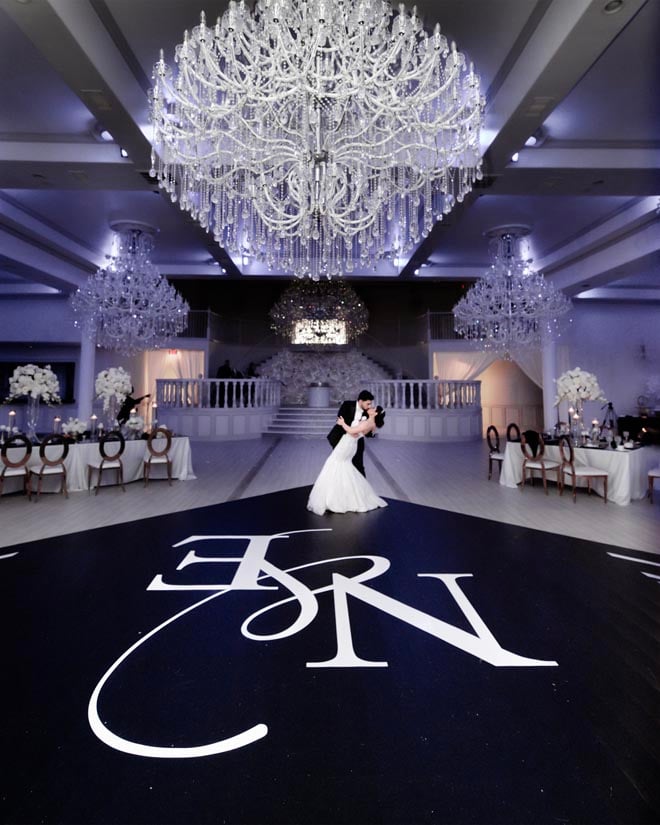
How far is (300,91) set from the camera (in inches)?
132

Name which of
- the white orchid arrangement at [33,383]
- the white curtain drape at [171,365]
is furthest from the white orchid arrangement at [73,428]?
the white curtain drape at [171,365]

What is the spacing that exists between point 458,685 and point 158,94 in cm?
475

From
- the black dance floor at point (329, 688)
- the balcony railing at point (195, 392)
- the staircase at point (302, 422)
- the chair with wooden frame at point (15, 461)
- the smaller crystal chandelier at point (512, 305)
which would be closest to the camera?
the black dance floor at point (329, 688)

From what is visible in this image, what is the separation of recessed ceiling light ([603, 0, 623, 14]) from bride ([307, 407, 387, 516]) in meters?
3.63

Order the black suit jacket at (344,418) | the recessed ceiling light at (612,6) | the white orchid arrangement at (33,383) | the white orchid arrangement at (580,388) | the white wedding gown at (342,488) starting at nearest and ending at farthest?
the recessed ceiling light at (612,6)
the white wedding gown at (342,488)
the black suit jacket at (344,418)
the white orchid arrangement at (33,383)
the white orchid arrangement at (580,388)

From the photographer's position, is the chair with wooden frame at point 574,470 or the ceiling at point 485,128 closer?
the ceiling at point 485,128

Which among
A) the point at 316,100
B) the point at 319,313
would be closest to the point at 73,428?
the point at 316,100

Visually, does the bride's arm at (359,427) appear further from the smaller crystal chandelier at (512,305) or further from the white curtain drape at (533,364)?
the white curtain drape at (533,364)

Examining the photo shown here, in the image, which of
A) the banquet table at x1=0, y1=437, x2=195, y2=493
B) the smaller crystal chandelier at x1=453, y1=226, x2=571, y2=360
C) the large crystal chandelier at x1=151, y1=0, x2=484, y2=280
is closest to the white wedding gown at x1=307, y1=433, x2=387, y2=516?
the large crystal chandelier at x1=151, y1=0, x2=484, y2=280

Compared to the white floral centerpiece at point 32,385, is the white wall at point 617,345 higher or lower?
higher

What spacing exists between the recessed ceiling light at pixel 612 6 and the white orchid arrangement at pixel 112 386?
6.44 metres

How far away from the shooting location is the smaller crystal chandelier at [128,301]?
787 cm

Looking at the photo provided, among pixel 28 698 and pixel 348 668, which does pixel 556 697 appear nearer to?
pixel 348 668

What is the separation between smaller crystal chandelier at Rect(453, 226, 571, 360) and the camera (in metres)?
8.00
